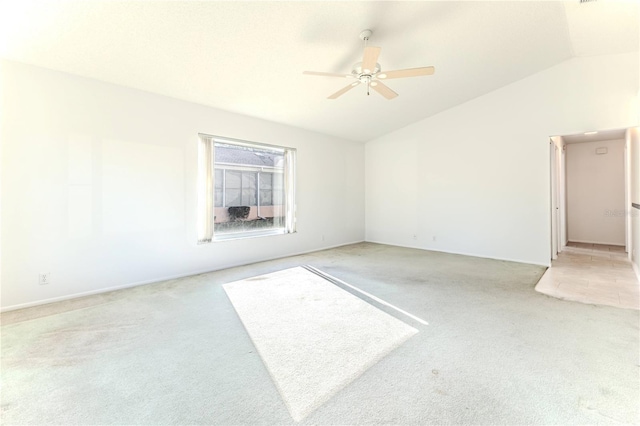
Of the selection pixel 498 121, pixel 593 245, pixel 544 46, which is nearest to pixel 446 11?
pixel 544 46

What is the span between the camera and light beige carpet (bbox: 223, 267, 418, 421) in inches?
66.9

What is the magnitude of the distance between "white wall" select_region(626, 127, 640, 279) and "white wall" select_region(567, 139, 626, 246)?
5.99 feet

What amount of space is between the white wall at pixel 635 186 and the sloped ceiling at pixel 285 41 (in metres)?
1.52

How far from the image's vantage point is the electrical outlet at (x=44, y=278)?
3.06m

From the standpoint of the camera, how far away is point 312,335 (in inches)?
91.4

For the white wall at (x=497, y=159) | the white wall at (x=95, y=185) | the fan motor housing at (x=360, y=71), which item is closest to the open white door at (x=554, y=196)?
the white wall at (x=497, y=159)

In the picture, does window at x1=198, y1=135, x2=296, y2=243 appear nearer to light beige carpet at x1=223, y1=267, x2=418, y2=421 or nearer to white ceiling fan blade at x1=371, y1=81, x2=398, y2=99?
light beige carpet at x1=223, y1=267, x2=418, y2=421

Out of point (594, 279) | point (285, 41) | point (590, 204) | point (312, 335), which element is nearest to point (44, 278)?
point (312, 335)

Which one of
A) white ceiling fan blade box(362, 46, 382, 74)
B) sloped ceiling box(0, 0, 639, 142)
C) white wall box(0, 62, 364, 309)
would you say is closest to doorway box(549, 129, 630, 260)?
sloped ceiling box(0, 0, 639, 142)

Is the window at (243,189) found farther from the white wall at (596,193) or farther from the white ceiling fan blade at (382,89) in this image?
the white wall at (596,193)

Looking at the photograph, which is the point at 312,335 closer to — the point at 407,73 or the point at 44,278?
the point at 407,73

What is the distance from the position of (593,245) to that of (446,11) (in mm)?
6686

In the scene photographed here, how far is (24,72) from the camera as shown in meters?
2.94

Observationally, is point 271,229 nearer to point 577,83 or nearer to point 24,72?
point 24,72
